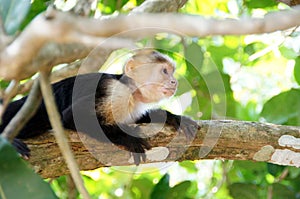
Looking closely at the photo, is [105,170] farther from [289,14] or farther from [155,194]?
[289,14]


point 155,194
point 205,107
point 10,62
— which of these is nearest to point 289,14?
point 10,62

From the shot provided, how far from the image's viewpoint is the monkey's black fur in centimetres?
181

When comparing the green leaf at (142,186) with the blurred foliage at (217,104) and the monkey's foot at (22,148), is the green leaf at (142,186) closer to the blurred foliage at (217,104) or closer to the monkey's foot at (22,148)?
the blurred foliage at (217,104)

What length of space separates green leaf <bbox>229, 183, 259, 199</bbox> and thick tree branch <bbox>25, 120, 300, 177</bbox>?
0.28 metres

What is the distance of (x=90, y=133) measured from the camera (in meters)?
1.79

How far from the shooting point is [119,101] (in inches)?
81.2

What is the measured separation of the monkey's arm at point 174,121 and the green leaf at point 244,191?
1.18ft

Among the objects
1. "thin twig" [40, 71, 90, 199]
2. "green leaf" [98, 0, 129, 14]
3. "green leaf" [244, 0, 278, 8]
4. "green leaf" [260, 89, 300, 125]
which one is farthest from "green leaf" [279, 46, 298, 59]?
"thin twig" [40, 71, 90, 199]

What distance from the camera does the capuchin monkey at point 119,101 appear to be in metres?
1.88

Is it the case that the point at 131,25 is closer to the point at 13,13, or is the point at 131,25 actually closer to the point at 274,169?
the point at 13,13

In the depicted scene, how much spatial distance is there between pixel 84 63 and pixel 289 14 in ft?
4.04

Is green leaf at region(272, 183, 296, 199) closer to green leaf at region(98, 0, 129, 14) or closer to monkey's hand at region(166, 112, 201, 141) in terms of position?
monkey's hand at region(166, 112, 201, 141)

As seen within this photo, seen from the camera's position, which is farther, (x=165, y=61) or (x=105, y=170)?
(x=105, y=170)

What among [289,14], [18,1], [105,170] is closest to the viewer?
[289,14]
